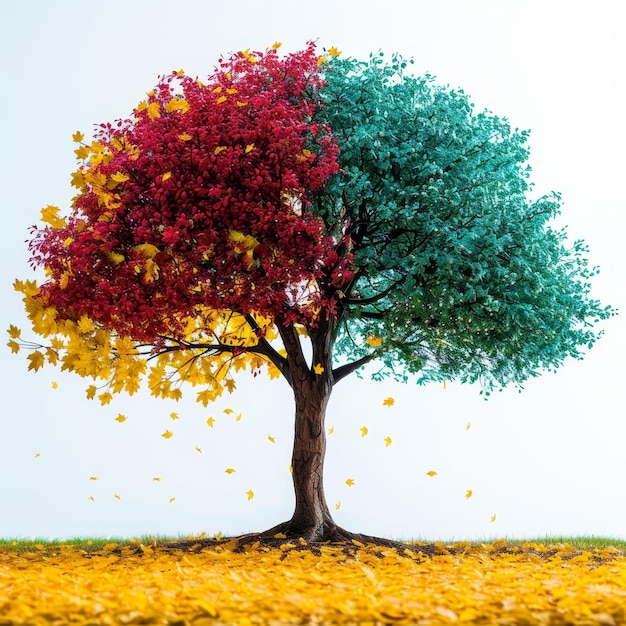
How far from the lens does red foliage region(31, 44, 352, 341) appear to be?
8461mm

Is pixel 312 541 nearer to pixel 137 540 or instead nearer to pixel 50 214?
pixel 137 540

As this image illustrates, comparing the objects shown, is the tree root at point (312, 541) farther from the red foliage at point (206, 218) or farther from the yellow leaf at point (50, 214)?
the yellow leaf at point (50, 214)

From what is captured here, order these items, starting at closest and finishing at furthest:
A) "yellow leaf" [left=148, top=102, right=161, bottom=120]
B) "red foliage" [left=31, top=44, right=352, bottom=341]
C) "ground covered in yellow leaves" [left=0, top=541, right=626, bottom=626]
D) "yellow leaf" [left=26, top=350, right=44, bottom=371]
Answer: "ground covered in yellow leaves" [left=0, top=541, right=626, bottom=626] → "red foliage" [left=31, top=44, right=352, bottom=341] → "yellow leaf" [left=148, top=102, right=161, bottom=120] → "yellow leaf" [left=26, top=350, right=44, bottom=371]

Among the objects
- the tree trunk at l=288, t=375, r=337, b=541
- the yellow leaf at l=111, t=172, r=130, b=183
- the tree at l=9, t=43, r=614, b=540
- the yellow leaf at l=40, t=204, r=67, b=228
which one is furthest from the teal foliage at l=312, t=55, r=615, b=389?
the yellow leaf at l=40, t=204, r=67, b=228

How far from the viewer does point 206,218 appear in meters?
8.44

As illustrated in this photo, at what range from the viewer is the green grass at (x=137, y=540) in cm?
1141

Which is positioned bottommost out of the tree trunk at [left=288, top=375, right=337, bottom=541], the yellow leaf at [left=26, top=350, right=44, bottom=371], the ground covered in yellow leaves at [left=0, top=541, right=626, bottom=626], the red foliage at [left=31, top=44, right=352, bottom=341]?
the ground covered in yellow leaves at [left=0, top=541, right=626, bottom=626]

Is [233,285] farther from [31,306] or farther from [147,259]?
[31,306]

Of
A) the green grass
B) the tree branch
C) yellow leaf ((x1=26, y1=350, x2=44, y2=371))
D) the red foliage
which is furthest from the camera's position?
the green grass

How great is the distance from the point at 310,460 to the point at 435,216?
3613 millimetres

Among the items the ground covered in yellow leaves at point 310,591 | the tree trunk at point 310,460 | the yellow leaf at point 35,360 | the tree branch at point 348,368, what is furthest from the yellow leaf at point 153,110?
the ground covered in yellow leaves at point 310,591

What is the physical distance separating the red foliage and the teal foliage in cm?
46

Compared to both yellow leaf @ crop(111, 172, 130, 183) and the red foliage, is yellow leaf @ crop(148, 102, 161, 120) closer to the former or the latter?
the red foliage

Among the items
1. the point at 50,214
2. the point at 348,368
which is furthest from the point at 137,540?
the point at 50,214
